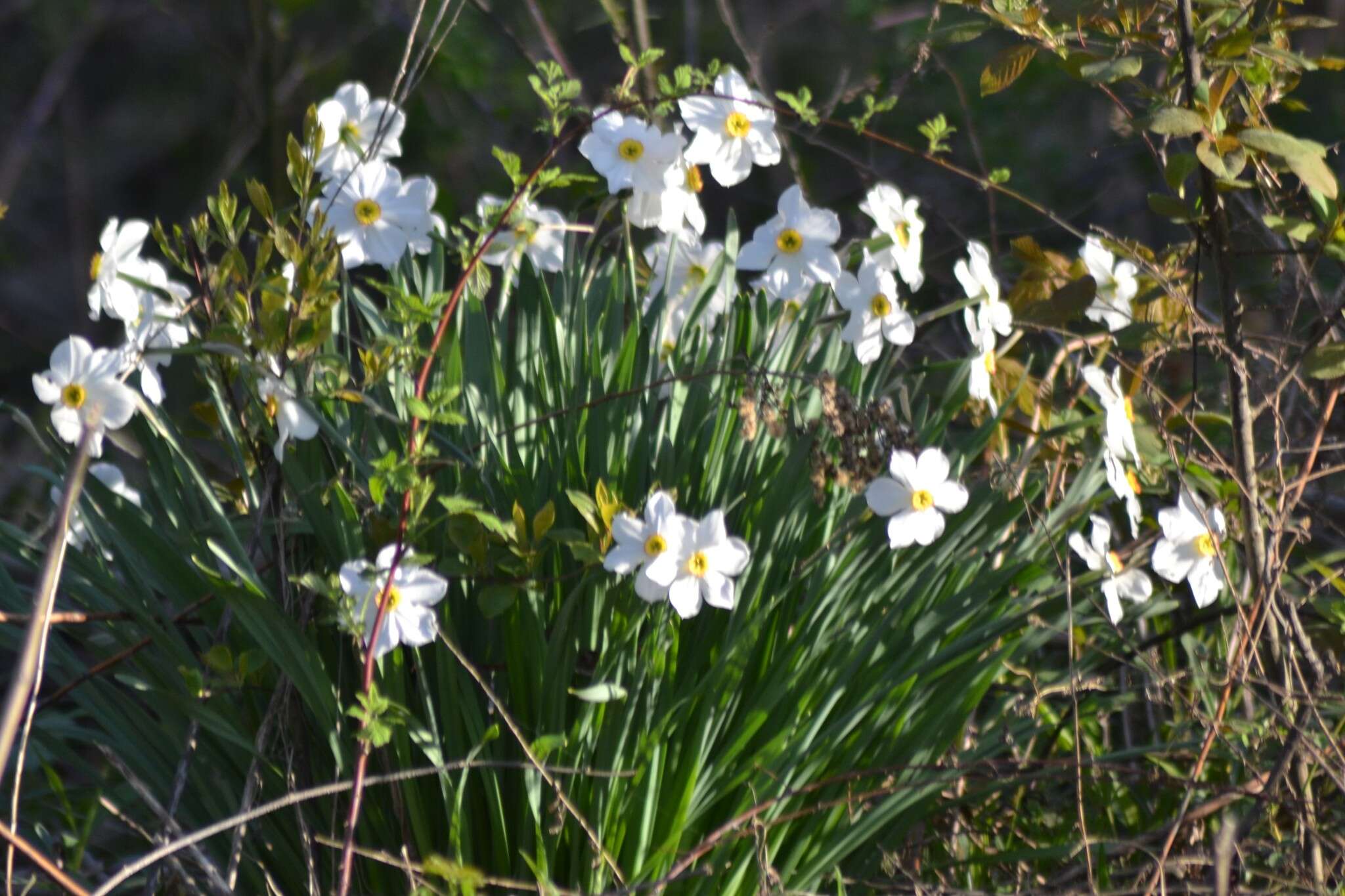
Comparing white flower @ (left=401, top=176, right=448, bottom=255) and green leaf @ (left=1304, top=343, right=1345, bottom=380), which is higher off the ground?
white flower @ (left=401, top=176, right=448, bottom=255)

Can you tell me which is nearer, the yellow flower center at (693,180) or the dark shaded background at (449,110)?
the yellow flower center at (693,180)

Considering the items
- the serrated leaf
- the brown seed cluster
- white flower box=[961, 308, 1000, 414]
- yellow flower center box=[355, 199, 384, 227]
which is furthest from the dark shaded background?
yellow flower center box=[355, 199, 384, 227]

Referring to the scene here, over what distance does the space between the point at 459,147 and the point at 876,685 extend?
11.1 ft

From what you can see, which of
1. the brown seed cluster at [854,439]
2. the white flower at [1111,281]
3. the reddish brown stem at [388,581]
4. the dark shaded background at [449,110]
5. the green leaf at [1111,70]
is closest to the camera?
the reddish brown stem at [388,581]

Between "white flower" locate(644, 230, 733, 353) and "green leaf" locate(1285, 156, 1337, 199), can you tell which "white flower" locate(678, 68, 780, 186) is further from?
"green leaf" locate(1285, 156, 1337, 199)

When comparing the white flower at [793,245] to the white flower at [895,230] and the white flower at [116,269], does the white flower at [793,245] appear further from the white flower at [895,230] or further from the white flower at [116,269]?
the white flower at [116,269]

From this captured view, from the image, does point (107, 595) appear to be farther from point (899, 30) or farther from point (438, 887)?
point (899, 30)

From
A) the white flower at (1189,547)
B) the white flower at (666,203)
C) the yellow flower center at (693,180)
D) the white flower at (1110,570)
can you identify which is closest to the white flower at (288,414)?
the white flower at (666,203)

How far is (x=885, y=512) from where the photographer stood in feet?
4.33

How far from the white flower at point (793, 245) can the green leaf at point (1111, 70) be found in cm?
31

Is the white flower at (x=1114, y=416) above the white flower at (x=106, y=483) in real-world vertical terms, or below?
below

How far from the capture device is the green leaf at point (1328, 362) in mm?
1447

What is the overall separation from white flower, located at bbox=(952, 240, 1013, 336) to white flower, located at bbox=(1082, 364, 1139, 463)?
Answer: 0.38ft

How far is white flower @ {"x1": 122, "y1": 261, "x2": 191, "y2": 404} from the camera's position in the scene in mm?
1355
